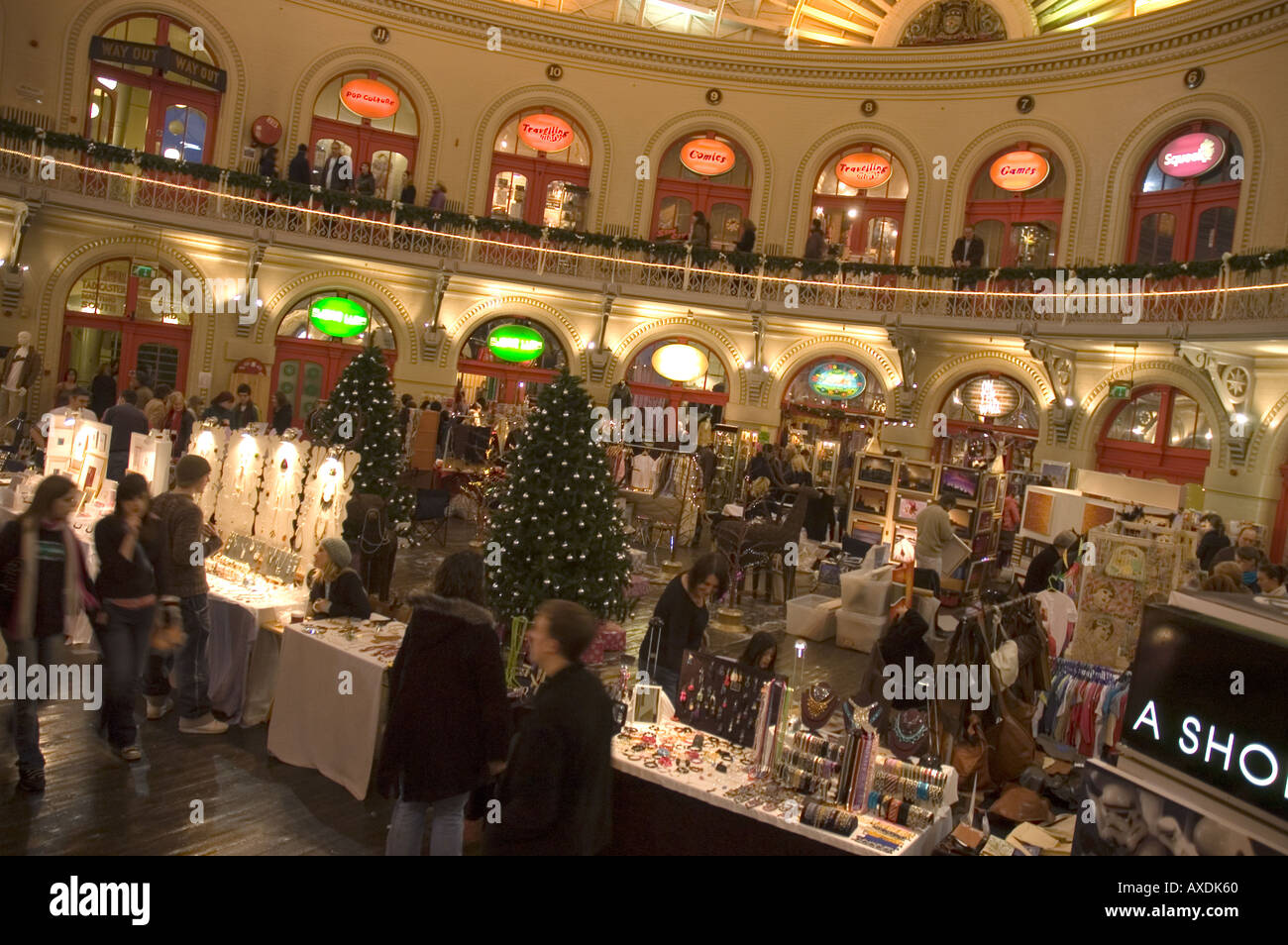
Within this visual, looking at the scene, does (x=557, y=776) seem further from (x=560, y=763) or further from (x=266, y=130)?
(x=266, y=130)

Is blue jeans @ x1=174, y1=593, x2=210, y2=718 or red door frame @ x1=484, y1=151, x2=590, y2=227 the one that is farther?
red door frame @ x1=484, y1=151, x2=590, y2=227

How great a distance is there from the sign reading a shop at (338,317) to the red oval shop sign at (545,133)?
5.39 meters

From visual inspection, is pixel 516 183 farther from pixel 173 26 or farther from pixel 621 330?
pixel 173 26

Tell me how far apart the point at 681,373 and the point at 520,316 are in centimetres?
391

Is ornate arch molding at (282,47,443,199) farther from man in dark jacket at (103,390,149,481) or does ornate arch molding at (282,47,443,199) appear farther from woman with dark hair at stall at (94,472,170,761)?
woman with dark hair at stall at (94,472,170,761)

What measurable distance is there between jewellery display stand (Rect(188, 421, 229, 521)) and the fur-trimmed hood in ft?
18.4

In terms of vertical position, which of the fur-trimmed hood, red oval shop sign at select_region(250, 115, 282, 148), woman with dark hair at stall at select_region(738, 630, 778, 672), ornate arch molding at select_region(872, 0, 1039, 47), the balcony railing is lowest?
woman with dark hair at stall at select_region(738, 630, 778, 672)

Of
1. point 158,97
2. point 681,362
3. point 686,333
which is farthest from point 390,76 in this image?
point 681,362

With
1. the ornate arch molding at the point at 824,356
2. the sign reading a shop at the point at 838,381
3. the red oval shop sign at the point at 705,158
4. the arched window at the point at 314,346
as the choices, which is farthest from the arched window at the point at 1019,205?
the arched window at the point at 314,346

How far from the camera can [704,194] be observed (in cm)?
2300

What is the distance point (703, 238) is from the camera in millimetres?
21516

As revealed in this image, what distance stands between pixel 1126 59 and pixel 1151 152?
187cm

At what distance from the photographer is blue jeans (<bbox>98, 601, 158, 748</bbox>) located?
18.5 feet

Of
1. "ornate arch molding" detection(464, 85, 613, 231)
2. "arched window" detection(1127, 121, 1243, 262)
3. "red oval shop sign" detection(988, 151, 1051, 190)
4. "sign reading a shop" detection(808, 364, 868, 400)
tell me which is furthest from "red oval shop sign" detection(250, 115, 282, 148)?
"arched window" detection(1127, 121, 1243, 262)
